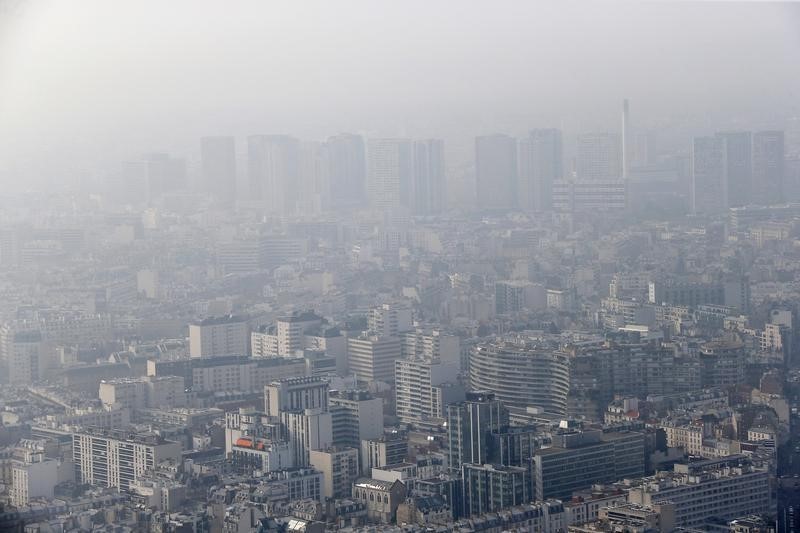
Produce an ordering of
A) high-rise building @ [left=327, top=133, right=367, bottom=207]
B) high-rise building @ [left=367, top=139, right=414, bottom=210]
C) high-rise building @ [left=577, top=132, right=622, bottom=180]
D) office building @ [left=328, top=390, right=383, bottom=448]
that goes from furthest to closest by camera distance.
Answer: high-rise building @ [left=367, top=139, right=414, bottom=210], high-rise building @ [left=327, top=133, right=367, bottom=207], high-rise building @ [left=577, top=132, right=622, bottom=180], office building @ [left=328, top=390, right=383, bottom=448]

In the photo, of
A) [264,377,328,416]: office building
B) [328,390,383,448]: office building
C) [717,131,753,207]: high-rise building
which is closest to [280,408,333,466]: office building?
[328,390,383,448]: office building

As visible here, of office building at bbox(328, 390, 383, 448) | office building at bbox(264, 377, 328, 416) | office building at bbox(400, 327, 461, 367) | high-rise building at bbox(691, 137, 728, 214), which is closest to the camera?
office building at bbox(328, 390, 383, 448)

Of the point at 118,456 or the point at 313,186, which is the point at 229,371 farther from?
the point at 313,186

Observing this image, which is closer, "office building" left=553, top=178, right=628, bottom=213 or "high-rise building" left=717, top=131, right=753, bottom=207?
"high-rise building" left=717, top=131, right=753, bottom=207

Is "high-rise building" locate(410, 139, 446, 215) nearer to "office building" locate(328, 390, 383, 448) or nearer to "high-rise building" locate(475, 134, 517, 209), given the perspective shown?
"high-rise building" locate(475, 134, 517, 209)

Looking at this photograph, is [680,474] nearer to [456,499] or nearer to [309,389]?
[456,499]

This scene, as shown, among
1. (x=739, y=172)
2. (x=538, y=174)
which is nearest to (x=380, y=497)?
(x=739, y=172)
